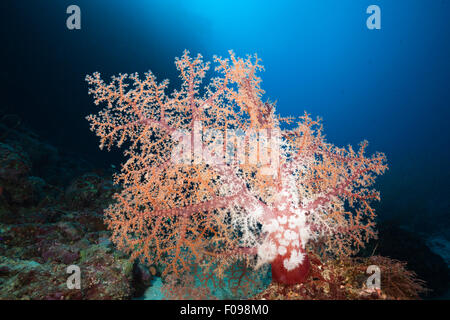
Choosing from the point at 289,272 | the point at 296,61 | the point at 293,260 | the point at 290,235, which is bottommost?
the point at 289,272

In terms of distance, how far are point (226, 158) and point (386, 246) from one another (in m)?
8.10

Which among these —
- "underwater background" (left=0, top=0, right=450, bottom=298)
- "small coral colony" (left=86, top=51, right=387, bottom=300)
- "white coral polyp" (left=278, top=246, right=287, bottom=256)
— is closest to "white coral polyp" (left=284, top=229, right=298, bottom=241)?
"small coral colony" (left=86, top=51, right=387, bottom=300)

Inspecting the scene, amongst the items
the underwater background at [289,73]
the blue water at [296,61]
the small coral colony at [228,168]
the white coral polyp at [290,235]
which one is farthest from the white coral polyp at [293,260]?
the blue water at [296,61]

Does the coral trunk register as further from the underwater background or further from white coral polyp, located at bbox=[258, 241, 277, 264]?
the underwater background

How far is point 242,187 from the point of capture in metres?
3.07

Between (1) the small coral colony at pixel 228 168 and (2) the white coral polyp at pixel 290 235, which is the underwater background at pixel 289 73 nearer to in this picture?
(1) the small coral colony at pixel 228 168

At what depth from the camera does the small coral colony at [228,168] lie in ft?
9.84

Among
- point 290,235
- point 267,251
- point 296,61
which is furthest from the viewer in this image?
point 296,61

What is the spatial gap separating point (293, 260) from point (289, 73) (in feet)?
414

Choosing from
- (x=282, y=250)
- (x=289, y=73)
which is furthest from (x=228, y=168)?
(x=289, y=73)

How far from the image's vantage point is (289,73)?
11269 cm

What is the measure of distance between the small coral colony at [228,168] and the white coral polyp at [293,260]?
0.05 ft

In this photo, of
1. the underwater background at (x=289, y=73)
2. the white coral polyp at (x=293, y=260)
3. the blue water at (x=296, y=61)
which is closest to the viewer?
the white coral polyp at (x=293, y=260)

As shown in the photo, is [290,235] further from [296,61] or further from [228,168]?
[296,61]
